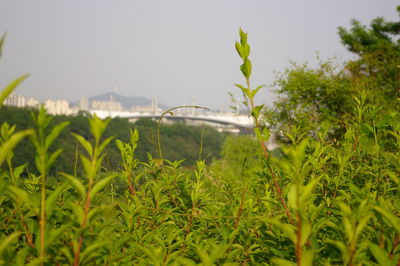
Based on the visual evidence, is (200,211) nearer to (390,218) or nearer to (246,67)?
(246,67)

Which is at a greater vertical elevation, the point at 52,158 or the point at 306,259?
the point at 52,158

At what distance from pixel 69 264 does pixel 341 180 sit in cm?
154

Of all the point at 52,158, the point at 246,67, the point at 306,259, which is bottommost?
the point at 306,259

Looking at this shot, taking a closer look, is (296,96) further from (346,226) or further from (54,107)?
(54,107)

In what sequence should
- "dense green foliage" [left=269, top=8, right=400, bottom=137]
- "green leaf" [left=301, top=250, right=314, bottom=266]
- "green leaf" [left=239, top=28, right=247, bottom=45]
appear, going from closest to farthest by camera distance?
"green leaf" [left=301, top=250, right=314, bottom=266]
"green leaf" [left=239, top=28, right=247, bottom=45]
"dense green foliage" [left=269, top=8, right=400, bottom=137]

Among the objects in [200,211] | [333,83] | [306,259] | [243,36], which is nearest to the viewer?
[306,259]

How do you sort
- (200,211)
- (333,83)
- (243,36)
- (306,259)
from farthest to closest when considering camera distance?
(333,83) → (200,211) → (243,36) → (306,259)

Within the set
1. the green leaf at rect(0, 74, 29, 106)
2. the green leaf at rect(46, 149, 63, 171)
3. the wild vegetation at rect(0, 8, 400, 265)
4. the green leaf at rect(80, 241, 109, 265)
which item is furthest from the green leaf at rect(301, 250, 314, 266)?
the green leaf at rect(0, 74, 29, 106)

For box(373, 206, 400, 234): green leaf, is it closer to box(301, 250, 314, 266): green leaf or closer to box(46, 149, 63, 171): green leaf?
box(301, 250, 314, 266): green leaf

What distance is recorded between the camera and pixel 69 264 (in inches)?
36.2

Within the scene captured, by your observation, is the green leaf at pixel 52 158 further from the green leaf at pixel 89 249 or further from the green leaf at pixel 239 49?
the green leaf at pixel 239 49

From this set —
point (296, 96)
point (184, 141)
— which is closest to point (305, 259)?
point (296, 96)

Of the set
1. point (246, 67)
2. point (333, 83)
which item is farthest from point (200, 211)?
point (333, 83)

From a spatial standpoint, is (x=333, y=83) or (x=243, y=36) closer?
(x=243, y=36)
